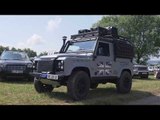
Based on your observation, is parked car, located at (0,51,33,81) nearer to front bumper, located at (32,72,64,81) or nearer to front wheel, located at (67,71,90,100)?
front bumper, located at (32,72,64,81)

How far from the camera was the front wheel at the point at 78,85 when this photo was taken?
30.0ft

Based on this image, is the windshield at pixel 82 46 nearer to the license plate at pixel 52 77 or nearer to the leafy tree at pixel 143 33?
the license plate at pixel 52 77

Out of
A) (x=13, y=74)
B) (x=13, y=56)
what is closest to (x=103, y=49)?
(x=13, y=74)

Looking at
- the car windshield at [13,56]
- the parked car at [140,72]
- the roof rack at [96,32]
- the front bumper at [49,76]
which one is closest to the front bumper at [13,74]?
the car windshield at [13,56]

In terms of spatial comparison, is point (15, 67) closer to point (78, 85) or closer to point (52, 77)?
point (52, 77)

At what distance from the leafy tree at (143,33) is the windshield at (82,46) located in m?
34.7

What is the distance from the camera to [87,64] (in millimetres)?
9867

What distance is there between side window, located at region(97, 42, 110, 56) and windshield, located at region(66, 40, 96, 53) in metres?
0.30

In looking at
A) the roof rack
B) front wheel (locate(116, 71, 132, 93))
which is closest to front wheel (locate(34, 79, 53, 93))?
the roof rack

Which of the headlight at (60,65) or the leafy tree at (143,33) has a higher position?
the leafy tree at (143,33)

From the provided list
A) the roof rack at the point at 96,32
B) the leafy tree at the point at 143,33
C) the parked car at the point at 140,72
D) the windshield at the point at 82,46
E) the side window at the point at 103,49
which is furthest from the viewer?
the leafy tree at the point at 143,33
